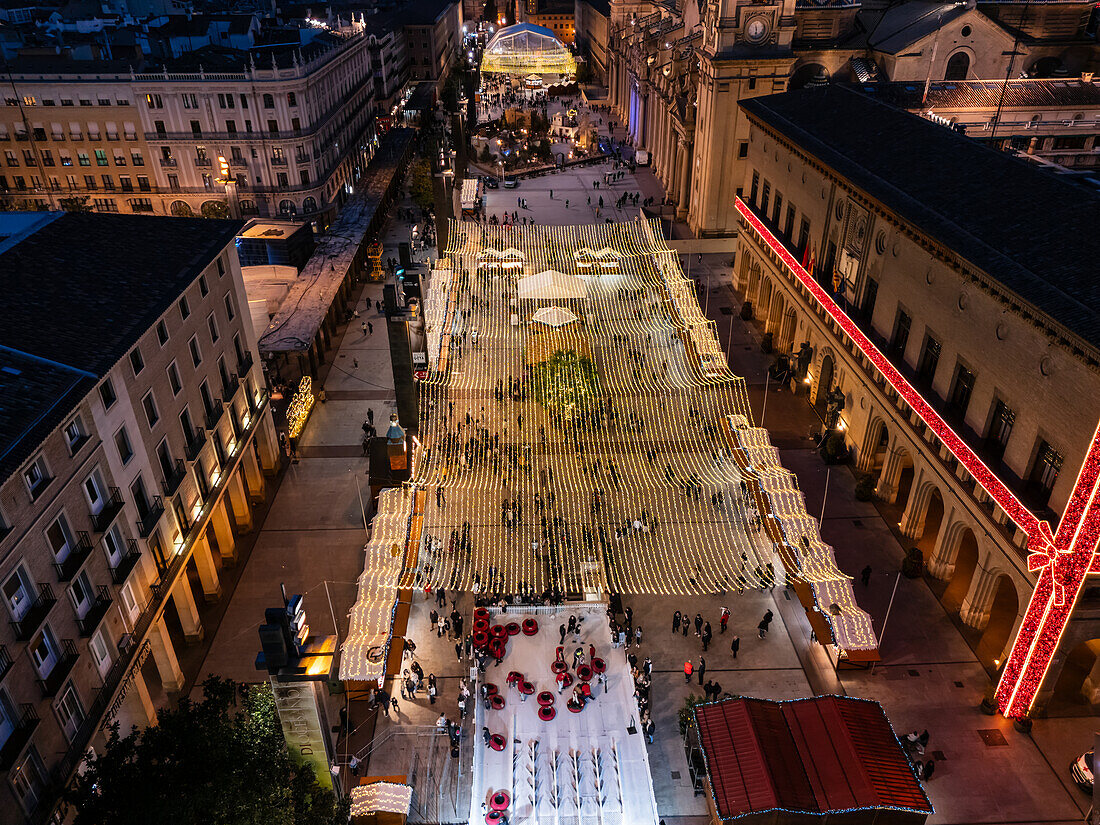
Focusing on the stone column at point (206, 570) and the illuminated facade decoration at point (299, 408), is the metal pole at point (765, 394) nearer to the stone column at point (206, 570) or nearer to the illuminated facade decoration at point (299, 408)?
the illuminated facade decoration at point (299, 408)

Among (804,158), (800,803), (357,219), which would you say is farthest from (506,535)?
(357,219)

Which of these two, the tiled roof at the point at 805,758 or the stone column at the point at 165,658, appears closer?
the tiled roof at the point at 805,758

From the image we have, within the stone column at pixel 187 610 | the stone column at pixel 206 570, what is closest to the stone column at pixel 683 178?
the stone column at pixel 206 570

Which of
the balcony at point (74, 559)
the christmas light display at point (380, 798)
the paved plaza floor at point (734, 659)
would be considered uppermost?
the balcony at point (74, 559)

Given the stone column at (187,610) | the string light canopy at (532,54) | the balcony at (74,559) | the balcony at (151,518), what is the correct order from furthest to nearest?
the string light canopy at (532,54)
the stone column at (187,610)
the balcony at (151,518)
the balcony at (74,559)

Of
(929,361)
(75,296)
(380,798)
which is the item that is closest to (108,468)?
(75,296)

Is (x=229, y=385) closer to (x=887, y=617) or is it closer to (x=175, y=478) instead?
(x=175, y=478)

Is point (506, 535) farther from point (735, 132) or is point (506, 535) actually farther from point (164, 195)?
point (164, 195)

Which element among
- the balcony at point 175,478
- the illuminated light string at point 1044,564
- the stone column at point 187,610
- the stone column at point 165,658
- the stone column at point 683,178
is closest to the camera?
the illuminated light string at point 1044,564
